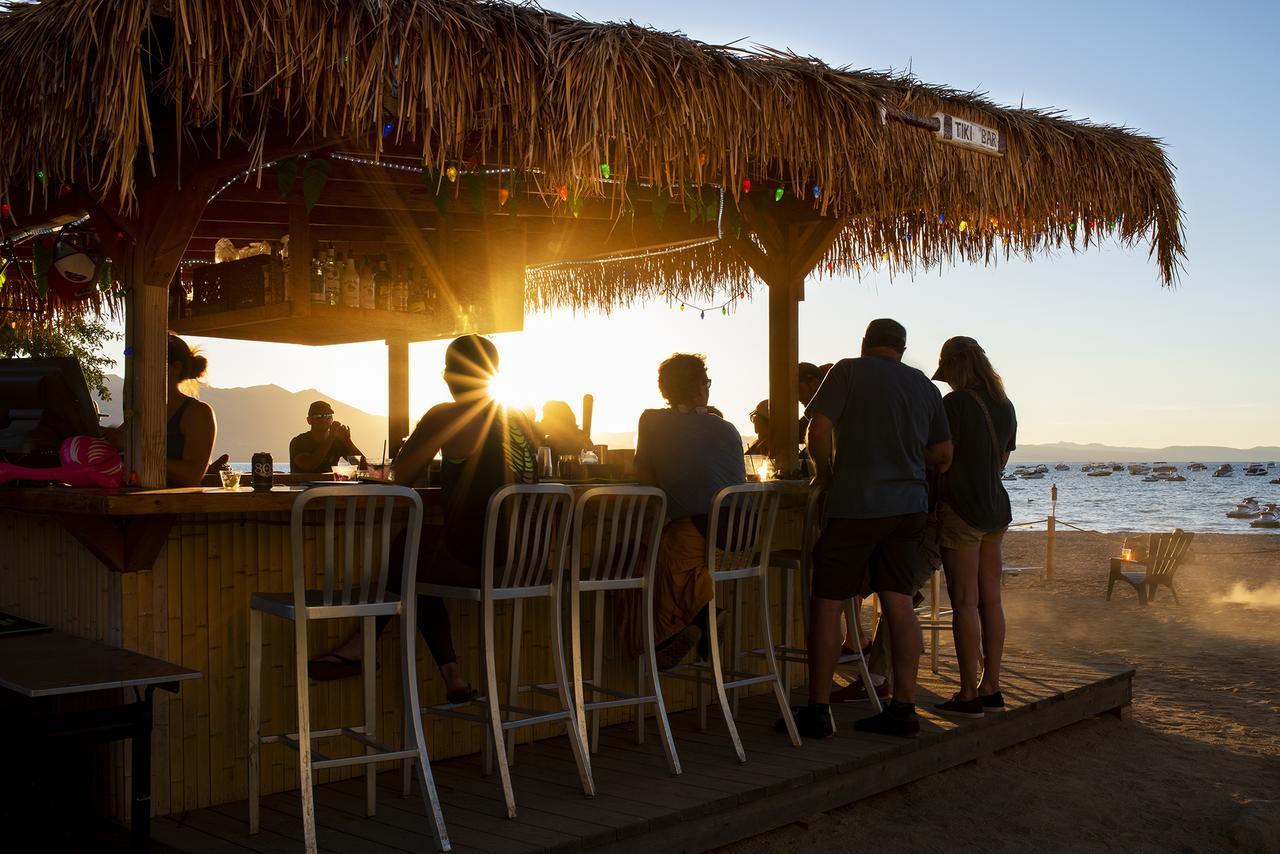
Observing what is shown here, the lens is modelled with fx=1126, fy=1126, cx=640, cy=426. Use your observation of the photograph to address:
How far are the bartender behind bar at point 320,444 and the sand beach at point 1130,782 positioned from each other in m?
3.89

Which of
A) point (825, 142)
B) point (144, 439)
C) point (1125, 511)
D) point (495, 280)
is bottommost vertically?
point (1125, 511)

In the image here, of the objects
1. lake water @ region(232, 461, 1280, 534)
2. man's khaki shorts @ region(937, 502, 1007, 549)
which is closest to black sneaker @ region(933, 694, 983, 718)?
man's khaki shorts @ region(937, 502, 1007, 549)

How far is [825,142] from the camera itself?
4.78m

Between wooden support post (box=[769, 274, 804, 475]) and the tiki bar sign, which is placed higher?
the tiki bar sign

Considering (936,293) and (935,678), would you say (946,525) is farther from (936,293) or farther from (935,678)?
(936,293)

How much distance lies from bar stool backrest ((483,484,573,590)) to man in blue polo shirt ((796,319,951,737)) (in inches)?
42.1

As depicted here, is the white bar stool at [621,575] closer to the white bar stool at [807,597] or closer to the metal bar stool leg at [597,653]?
the metal bar stool leg at [597,653]

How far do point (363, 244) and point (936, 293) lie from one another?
144 inches

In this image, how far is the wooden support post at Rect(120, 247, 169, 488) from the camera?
351 cm

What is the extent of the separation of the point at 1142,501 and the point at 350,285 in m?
57.2

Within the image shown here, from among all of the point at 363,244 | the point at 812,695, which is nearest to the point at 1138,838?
the point at 812,695

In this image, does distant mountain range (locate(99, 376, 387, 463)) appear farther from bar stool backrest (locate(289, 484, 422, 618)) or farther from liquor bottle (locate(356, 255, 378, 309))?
bar stool backrest (locate(289, 484, 422, 618))

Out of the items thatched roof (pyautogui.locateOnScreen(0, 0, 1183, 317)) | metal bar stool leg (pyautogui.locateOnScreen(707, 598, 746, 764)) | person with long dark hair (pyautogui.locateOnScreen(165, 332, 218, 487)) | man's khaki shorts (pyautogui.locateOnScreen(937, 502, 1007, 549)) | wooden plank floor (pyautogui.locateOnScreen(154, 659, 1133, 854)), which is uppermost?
thatched roof (pyautogui.locateOnScreen(0, 0, 1183, 317))

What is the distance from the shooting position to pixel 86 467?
3.46 meters
